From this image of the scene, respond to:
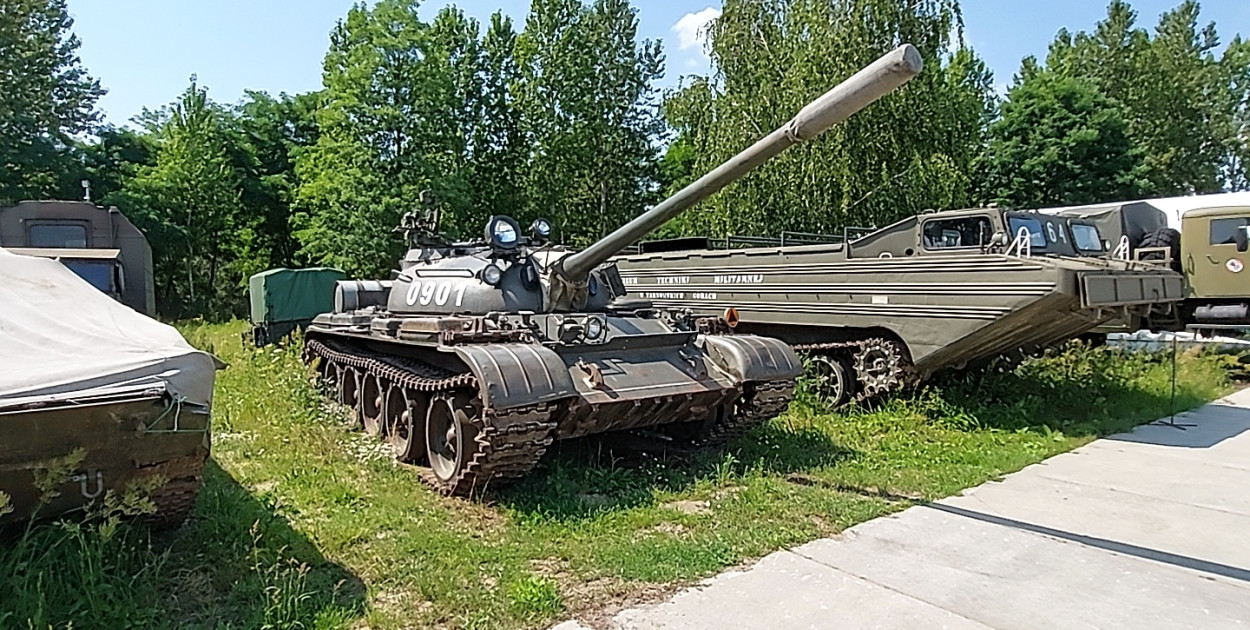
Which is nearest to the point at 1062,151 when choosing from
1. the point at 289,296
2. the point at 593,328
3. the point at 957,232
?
the point at 957,232

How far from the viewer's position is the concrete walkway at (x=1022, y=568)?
4254 mm

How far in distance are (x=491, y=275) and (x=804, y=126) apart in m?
3.19

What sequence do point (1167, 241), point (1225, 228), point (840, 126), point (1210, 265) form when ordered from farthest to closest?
point (840, 126) → point (1167, 241) → point (1210, 265) → point (1225, 228)

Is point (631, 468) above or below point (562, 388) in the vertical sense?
below

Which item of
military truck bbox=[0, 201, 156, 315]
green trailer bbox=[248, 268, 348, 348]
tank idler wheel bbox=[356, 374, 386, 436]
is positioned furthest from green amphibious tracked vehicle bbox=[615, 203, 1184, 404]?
green trailer bbox=[248, 268, 348, 348]

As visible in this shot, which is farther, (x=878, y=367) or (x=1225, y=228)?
(x=1225, y=228)

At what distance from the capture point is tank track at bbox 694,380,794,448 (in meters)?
7.07

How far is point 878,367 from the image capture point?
9328mm

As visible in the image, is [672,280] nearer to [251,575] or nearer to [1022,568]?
[1022,568]

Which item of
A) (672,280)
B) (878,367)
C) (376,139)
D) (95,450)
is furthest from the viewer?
(376,139)

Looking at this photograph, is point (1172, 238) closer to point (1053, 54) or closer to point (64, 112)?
point (1053, 54)

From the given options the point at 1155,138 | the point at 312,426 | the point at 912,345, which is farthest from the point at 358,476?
the point at 1155,138

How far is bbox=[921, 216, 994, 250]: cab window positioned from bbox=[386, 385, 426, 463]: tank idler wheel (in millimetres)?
5485

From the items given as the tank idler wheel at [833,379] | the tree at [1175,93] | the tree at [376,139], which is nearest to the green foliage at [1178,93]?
the tree at [1175,93]
